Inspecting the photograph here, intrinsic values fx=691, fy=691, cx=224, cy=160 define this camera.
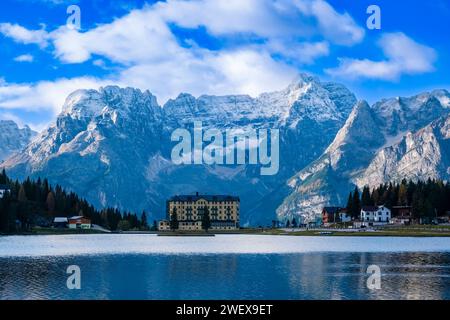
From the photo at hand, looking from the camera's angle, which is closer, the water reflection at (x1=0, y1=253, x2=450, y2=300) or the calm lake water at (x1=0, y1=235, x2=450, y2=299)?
the water reflection at (x1=0, y1=253, x2=450, y2=300)

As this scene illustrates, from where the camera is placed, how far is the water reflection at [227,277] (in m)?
70.8

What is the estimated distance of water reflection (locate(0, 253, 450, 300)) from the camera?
70.8 m

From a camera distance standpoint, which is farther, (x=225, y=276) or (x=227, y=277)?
(x=225, y=276)

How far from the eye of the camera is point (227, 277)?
85.5 meters

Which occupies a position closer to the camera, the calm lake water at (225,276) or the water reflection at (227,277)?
the water reflection at (227,277)

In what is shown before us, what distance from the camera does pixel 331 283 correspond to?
260 ft
